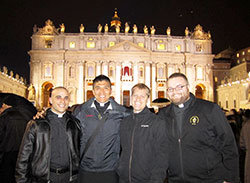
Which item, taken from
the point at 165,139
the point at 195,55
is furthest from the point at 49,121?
the point at 195,55

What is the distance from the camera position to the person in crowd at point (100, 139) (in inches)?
160

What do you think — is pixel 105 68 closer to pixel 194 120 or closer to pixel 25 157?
pixel 25 157

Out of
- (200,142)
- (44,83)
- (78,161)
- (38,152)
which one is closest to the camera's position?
(200,142)

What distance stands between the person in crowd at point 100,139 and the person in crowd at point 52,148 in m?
0.17

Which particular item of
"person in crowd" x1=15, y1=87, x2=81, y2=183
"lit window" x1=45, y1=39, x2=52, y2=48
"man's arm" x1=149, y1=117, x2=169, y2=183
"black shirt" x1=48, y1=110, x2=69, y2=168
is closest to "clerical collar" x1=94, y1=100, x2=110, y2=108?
"person in crowd" x1=15, y1=87, x2=81, y2=183

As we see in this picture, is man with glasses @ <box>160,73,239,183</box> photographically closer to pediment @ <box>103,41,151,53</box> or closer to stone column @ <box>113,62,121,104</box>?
stone column @ <box>113,62,121,104</box>

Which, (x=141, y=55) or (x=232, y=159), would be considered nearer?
(x=232, y=159)

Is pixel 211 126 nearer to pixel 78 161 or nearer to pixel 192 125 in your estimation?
pixel 192 125

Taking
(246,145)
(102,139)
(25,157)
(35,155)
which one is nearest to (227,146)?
(102,139)

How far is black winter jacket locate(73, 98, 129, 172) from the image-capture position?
4.08 meters

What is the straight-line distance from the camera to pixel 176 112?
388 cm

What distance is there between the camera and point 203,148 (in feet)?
11.6

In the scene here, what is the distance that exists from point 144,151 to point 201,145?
95 cm

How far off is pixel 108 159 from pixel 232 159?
2.17 metres
